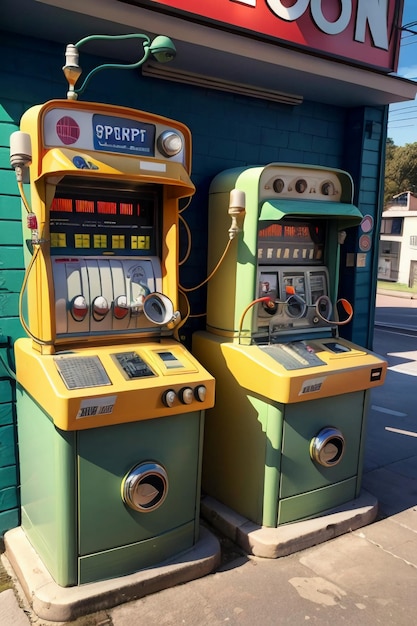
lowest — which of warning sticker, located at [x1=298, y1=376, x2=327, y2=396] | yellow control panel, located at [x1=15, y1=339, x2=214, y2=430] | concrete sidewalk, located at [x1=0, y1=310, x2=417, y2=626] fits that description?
concrete sidewalk, located at [x1=0, y1=310, x2=417, y2=626]

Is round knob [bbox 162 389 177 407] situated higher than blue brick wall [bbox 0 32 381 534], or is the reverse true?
blue brick wall [bbox 0 32 381 534]

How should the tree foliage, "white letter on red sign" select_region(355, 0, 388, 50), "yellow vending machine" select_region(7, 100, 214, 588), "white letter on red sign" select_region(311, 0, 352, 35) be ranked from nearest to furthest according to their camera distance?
"yellow vending machine" select_region(7, 100, 214, 588)
"white letter on red sign" select_region(311, 0, 352, 35)
"white letter on red sign" select_region(355, 0, 388, 50)
the tree foliage

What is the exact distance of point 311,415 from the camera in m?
3.56

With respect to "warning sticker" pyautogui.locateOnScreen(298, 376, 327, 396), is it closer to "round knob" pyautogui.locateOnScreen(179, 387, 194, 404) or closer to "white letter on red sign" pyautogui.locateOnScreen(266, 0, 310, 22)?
"round knob" pyautogui.locateOnScreen(179, 387, 194, 404)

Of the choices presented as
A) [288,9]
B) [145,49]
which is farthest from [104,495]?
[288,9]

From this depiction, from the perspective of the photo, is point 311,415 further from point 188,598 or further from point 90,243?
point 90,243

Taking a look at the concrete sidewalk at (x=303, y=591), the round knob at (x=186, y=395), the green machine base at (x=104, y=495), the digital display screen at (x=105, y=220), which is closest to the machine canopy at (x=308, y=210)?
the digital display screen at (x=105, y=220)

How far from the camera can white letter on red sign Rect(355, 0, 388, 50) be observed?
13.6 feet

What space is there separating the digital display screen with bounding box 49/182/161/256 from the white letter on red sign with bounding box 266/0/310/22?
1616 mm

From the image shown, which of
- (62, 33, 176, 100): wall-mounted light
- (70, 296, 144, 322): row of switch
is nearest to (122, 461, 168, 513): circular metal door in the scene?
(70, 296, 144, 322): row of switch

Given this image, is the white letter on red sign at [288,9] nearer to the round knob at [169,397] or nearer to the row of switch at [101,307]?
the row of switch at [101,307]

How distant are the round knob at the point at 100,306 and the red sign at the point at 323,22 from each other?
72.5 inches

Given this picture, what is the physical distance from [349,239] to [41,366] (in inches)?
132

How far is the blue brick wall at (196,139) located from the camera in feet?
10.8
